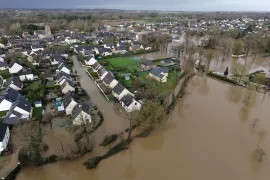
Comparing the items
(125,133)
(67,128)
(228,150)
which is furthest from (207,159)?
(67,128)

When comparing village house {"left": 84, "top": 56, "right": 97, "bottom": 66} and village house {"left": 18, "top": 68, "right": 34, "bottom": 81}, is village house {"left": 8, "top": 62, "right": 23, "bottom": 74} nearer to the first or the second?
village house {"left": 18, "top": 68, "right": 34, "bottom": 81}

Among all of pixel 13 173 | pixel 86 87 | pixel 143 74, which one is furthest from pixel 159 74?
pixel 13 173

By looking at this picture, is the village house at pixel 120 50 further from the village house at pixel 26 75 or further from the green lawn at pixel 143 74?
the village house at pixel 26 75

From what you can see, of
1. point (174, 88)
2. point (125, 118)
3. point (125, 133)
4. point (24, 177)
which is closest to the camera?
point (24, 177)

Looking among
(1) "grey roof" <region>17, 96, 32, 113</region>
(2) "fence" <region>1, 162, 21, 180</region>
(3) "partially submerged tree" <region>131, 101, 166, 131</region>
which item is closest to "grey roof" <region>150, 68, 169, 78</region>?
(3) "partially submerged tree" <region>131, 101, 166, 131</region>

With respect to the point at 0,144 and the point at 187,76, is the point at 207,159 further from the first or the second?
the point at 187,76

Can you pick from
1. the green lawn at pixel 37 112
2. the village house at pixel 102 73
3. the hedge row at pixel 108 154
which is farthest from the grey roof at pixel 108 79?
the hedge row at pixel 108 154
